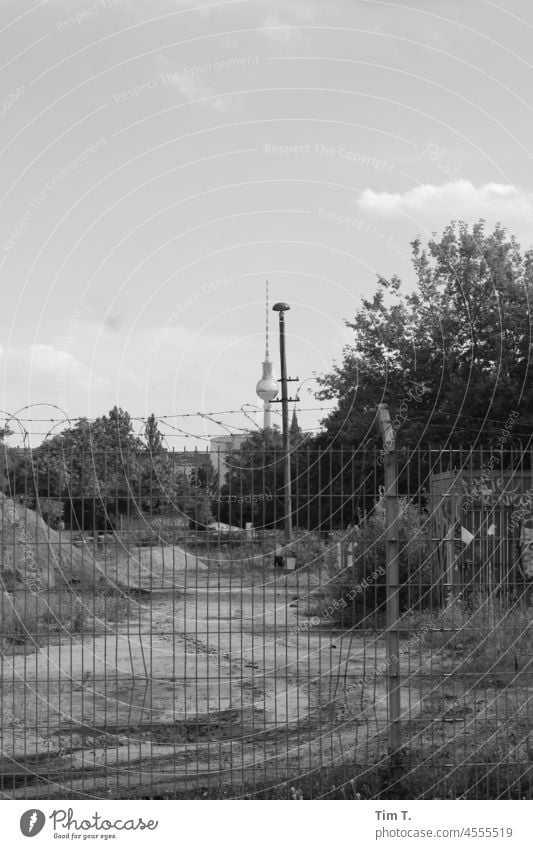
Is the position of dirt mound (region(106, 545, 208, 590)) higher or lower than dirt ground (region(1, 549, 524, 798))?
higher

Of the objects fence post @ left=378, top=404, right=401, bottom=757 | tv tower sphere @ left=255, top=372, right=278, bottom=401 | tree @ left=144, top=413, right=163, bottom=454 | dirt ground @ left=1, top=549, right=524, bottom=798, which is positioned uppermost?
tv tower sphere @ left=255, top=372, right=278, bottom=401

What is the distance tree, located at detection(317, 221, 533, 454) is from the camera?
92.9 ft

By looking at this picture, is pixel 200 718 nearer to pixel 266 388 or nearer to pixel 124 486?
pixel 124 486

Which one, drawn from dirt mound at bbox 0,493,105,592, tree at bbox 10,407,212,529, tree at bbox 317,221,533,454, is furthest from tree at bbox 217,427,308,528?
tree at bbox 317,221,533,454

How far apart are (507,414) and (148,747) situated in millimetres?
20521

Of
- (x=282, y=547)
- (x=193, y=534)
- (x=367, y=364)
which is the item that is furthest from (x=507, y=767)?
(x=367, y=364)

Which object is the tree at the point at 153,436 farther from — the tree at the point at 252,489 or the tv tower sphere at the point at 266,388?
the tv tower sphere at the point at 266,388

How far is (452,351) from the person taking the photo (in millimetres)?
29828

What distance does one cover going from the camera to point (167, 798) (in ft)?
25.0

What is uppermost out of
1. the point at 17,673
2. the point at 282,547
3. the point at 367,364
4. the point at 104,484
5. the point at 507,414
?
the point at 367,364

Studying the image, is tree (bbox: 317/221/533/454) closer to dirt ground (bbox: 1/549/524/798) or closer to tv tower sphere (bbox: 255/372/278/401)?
tv tower sphere (bbox: 255/372/278/401)

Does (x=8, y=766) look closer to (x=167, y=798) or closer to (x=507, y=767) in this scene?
(x=167, y=798)

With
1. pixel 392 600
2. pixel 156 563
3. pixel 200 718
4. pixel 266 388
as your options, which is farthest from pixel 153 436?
pixel 266 388
